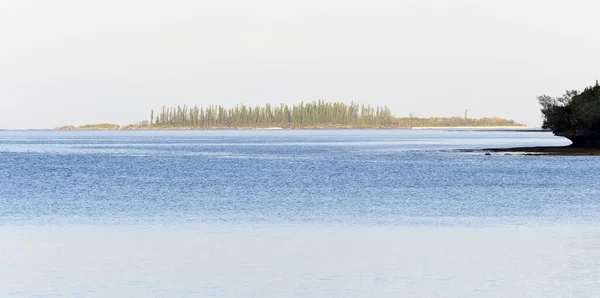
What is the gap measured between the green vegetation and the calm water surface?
201 ft

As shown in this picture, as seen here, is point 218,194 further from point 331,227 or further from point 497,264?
point 497,264

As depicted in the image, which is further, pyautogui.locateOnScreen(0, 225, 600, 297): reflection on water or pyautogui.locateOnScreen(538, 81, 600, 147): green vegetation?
pyautogui.locateOnScreen(538, 81, 600, 147): green vegetation

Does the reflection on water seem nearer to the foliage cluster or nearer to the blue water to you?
the blue water

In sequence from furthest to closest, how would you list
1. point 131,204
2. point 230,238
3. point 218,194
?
point 218,194 < point 131,204 < point 230,238

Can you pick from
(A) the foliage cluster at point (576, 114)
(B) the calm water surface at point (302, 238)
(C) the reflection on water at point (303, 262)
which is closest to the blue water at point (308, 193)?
(B) the calm water surface at point (302, 238)

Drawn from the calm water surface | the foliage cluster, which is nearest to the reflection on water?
the calm water surface

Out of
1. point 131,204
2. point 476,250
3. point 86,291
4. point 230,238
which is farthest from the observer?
point 131,204

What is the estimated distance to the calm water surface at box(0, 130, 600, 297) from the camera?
24.3 meters

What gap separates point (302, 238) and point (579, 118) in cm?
11084

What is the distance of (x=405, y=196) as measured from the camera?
196 ft

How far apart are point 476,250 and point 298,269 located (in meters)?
6.94

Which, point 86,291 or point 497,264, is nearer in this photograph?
point 86,291

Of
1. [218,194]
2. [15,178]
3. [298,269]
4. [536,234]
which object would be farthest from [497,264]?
[15,178]

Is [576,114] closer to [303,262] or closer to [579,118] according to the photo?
[579,118]
